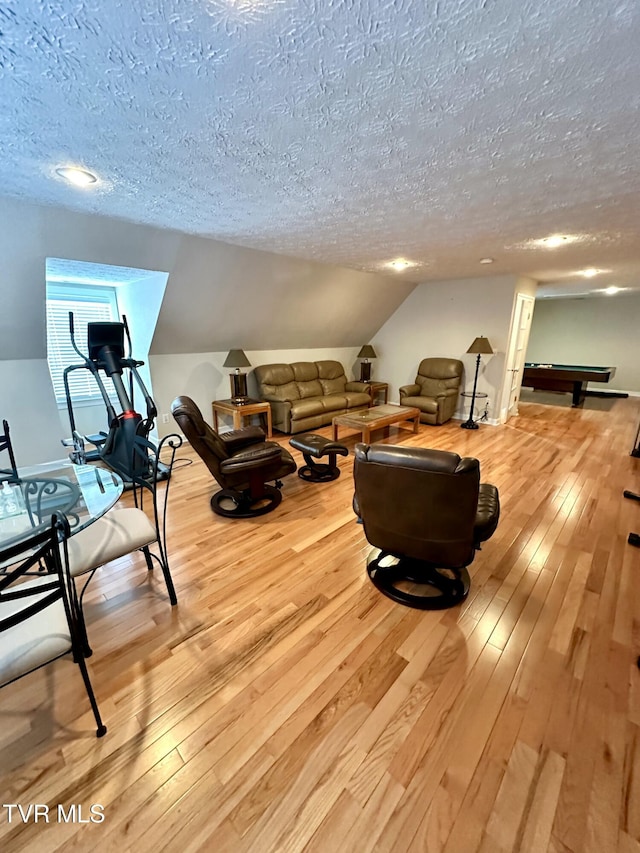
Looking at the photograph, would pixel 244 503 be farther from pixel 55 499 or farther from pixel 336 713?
pixel 336 713

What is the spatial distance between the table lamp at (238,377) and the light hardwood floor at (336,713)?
2.78 m

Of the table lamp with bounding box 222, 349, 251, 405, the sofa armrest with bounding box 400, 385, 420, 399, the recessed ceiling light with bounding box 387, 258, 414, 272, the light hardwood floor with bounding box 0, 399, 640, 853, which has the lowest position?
the light hardwood floor with bounding box 0, 399, 640, 853

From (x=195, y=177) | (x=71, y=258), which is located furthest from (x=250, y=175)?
(x=71, y=258)

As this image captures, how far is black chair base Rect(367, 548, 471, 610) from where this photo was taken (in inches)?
76.4

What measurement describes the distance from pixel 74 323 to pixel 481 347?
564 centimetres

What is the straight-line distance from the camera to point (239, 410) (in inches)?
181

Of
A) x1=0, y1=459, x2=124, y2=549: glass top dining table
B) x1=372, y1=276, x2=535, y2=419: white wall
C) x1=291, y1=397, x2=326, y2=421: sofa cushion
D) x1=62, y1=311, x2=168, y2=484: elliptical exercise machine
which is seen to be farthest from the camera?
x1=372, y1=276, x2=535, y2=419: white wall

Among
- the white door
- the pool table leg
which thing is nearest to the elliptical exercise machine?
the white door

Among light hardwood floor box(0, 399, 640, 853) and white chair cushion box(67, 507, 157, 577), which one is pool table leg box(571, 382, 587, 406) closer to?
light hardwood floor box(0, 399, 640, 853)

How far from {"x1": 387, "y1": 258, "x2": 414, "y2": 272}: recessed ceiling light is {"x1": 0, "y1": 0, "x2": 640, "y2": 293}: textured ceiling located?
1.74 meters

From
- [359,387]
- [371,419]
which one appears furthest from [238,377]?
[359,387]

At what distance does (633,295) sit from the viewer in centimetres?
796

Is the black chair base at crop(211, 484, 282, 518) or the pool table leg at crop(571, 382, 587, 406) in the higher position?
the pool table leg at crop(571, 382, 587, 406)

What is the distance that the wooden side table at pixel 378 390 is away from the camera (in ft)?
20.9
